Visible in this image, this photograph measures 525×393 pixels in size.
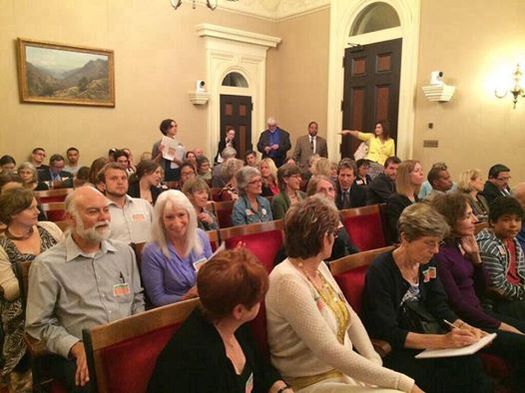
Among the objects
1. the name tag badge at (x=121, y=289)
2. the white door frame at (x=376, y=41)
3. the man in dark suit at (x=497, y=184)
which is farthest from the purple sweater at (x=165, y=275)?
the white door frame at (x=376, y=41)

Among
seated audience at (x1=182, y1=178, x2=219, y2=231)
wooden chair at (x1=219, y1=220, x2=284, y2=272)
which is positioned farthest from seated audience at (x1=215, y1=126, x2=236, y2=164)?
wooden chair at (x1=219, y1=220, x2=284, y2=272)

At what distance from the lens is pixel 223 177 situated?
17.8 feet

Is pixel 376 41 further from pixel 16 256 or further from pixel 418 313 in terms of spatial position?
pixel 16 256

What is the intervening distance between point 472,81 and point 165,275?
5.82 meters

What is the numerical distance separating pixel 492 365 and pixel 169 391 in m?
1.77

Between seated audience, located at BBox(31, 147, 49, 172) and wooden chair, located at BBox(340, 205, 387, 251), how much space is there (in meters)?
5.39

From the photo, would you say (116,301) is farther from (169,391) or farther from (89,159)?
(89,159)

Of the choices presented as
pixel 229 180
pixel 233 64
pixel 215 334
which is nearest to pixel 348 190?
pixel 229 180

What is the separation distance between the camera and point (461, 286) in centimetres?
239

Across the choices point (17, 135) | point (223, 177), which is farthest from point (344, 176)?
point (17, 135)

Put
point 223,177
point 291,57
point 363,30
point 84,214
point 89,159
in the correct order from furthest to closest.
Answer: point 291,57
point 363,30
point 89,159
point 223,177
point 84,214

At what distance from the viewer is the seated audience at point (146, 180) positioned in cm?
400

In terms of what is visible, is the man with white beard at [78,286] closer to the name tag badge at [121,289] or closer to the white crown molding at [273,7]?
the name tag badge at [121,289]

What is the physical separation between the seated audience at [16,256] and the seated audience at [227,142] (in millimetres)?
5890
